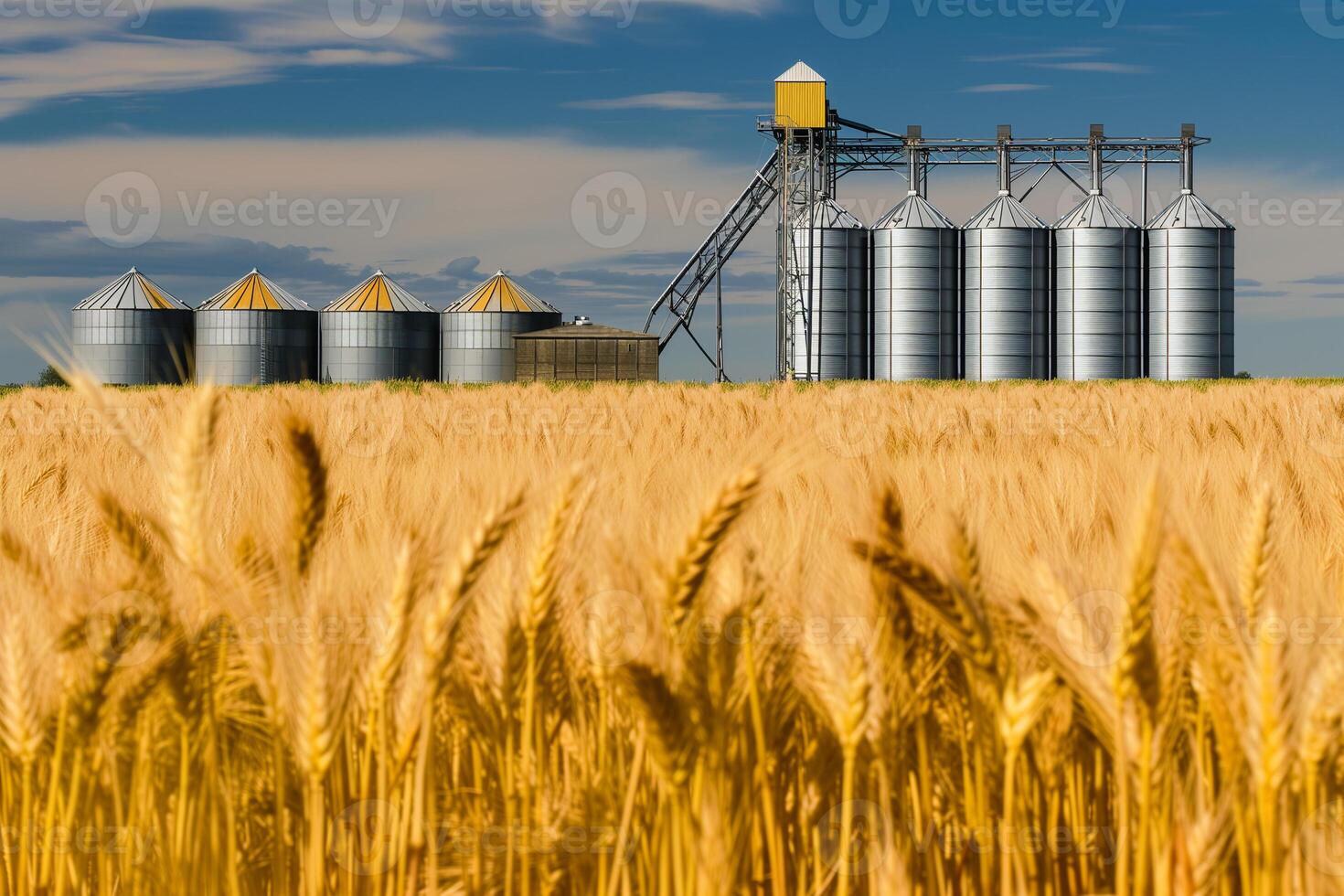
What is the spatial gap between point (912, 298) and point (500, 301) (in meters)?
14.6

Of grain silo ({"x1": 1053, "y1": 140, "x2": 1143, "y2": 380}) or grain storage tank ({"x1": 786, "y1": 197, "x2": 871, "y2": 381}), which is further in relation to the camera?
grain silo ({"x1": 1053, "y1": 140, "x2": 1143, "y2": 380})

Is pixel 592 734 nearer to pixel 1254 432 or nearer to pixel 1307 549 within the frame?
pixel 1307 549

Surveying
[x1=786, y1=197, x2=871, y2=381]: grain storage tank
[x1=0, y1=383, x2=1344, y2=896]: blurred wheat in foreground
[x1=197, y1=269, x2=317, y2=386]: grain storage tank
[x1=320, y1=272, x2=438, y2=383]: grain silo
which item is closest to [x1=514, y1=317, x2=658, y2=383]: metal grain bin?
[x1=320, y1=272, x2=438, y2=383]: grain silo

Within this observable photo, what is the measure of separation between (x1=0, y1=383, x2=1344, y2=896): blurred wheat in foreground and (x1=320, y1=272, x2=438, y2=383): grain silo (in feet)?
128

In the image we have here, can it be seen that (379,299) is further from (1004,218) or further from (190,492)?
(190,492)

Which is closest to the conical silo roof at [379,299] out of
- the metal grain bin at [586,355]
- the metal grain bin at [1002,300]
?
the metal grain bin at [586,355]

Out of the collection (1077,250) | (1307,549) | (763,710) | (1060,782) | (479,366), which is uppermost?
(1077,250)

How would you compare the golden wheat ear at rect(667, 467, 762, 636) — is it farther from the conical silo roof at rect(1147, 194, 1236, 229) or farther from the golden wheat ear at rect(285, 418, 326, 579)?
the conical silo roof at rect(1147, 194, 1236, 229)

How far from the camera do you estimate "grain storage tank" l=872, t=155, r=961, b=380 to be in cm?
3494

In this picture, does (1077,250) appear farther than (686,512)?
Yes

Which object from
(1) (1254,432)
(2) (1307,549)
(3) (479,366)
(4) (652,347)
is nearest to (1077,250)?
(4) (652,347)

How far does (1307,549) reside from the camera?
1.86 metres

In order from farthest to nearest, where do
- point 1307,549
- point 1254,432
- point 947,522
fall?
point 1254,432
point 1307,549
point 947,522

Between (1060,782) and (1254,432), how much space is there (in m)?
4.73
